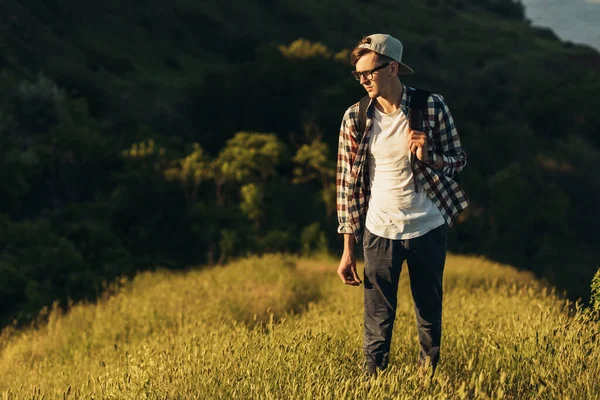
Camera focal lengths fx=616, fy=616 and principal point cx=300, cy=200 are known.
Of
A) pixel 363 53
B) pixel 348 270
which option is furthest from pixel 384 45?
pixel 348 270

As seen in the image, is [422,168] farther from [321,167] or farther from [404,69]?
[321,167]

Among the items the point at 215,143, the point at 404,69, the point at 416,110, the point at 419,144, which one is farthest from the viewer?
the point at 215,143

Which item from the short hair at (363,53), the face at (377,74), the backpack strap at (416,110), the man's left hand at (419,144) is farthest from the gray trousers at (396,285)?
the short hair at (363,53)

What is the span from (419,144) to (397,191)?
15.6 inches

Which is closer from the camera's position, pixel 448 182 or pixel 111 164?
pixel 448 182

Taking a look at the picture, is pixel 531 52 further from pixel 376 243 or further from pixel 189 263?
pixel 376 243

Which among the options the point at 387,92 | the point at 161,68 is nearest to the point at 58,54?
the point at 161,68

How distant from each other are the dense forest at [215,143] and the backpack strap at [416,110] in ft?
49.8

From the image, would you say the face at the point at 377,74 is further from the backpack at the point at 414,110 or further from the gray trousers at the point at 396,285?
the gray trousers at the point at 396,285

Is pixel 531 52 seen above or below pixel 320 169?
above

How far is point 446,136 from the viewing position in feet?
12.8

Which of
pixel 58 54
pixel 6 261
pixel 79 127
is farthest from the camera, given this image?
pixel 58 54

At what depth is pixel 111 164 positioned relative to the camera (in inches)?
1337

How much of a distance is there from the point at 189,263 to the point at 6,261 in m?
9.77
